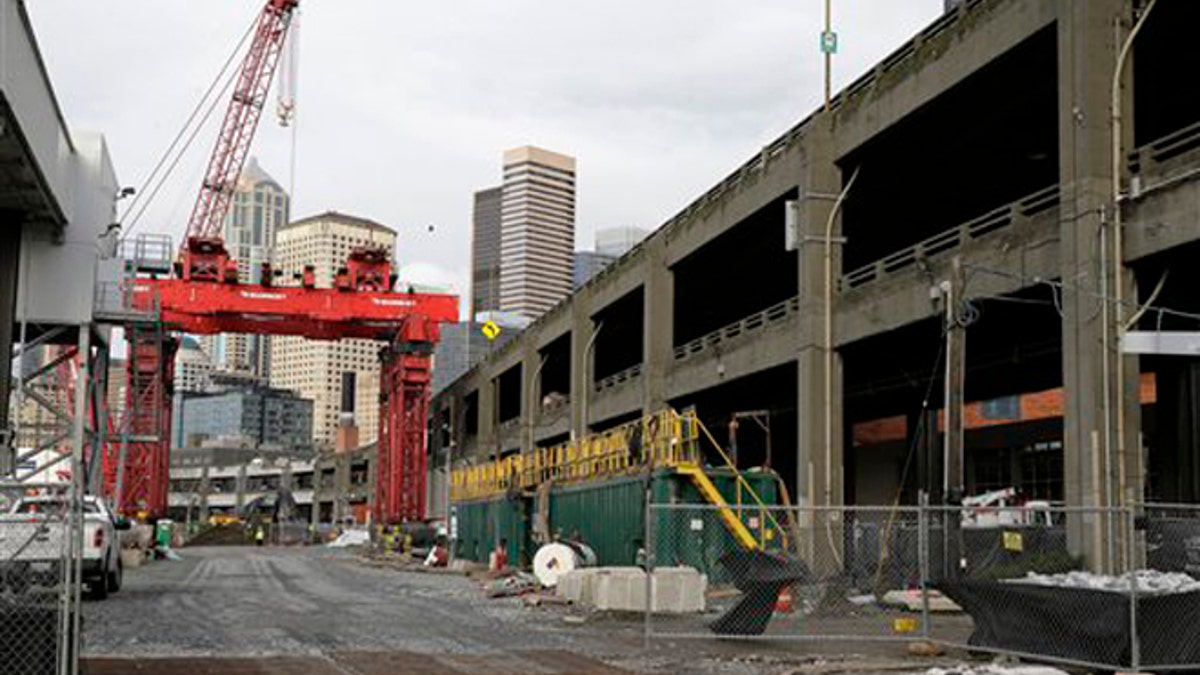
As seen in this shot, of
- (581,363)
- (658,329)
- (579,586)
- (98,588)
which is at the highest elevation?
(658,329)

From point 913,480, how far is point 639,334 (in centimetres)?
1592

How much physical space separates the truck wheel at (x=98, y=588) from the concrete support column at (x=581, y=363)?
34.0m

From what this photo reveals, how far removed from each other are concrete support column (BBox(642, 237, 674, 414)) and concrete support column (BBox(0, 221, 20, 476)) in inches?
1067

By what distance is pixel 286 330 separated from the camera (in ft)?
212

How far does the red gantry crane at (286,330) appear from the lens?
60.9 meters

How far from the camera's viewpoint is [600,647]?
18359 mm

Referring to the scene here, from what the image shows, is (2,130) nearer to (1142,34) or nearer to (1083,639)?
(1083,639)

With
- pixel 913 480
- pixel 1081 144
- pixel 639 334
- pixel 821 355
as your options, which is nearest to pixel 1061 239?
pixel 1081 144

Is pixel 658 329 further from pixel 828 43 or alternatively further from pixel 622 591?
pixel 622 591

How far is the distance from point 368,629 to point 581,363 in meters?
40.2

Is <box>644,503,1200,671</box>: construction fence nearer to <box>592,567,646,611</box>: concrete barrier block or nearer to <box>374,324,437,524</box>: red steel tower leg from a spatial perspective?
<box>592,567,646,611</box>: concrete barrier block

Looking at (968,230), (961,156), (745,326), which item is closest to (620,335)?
(745,326)

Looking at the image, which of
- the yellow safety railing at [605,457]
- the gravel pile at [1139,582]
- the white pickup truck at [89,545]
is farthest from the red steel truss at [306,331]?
the gravel pile at [1139,582]

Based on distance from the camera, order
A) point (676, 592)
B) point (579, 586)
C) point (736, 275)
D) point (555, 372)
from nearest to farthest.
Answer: point (676, 592) < point (579, 586) < point (736, 275) < point (555, 372)
